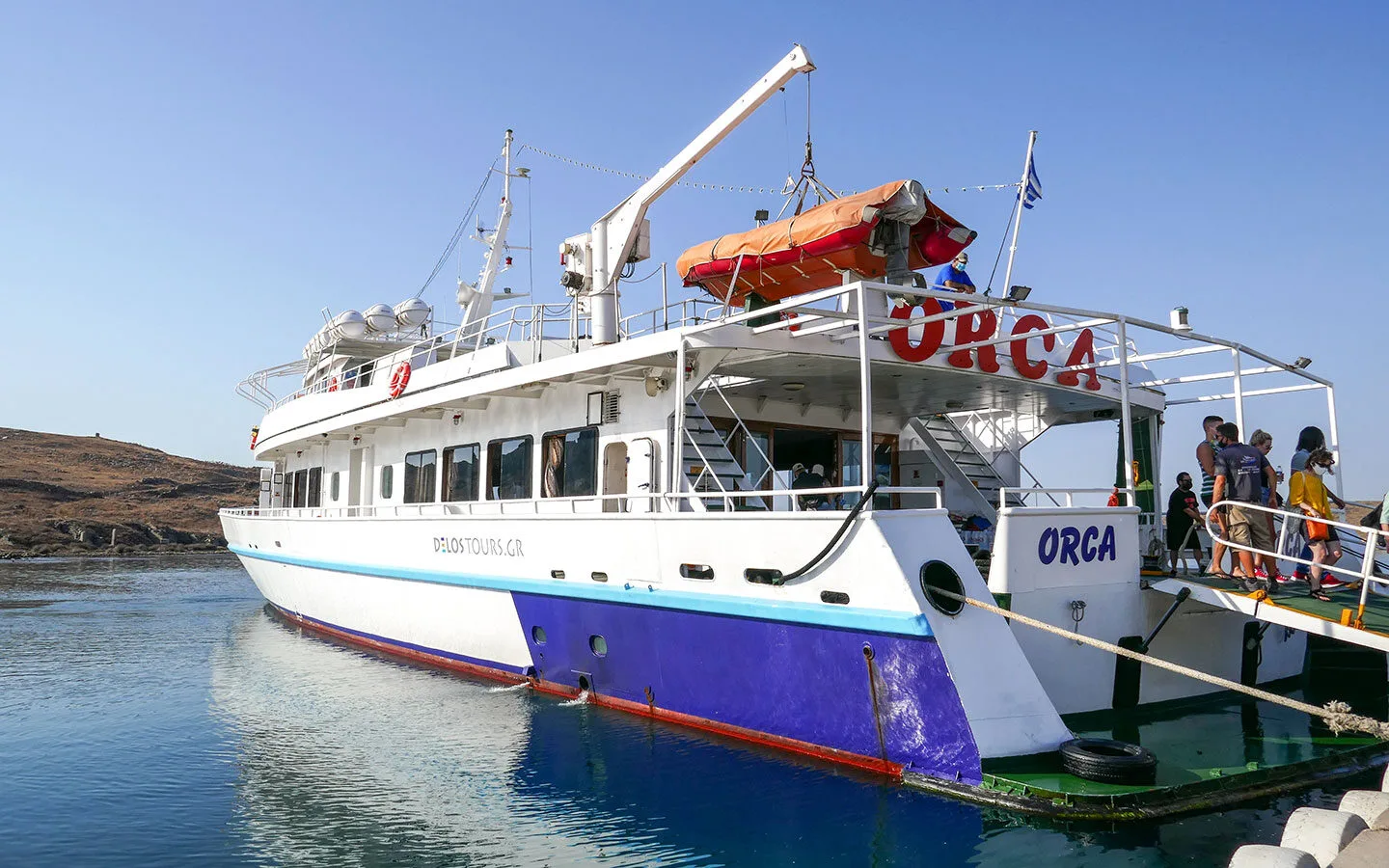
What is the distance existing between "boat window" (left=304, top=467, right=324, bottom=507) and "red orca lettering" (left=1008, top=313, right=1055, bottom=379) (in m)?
14.3

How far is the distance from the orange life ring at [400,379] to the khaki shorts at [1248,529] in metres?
11.5

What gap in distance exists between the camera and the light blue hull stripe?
7.58m

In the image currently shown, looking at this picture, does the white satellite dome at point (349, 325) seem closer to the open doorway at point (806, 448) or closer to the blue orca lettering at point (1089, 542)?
the open doorway at point (806, 448)

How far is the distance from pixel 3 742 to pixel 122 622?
1217cm

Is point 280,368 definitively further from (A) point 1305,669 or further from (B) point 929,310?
(A) point 1305,669

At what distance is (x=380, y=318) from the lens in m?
20.0

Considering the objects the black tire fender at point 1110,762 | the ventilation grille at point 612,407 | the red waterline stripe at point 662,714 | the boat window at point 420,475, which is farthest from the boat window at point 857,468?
the boat window at point 420,475

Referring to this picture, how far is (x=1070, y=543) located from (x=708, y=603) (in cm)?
331

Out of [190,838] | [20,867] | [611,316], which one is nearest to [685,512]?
[611,316]

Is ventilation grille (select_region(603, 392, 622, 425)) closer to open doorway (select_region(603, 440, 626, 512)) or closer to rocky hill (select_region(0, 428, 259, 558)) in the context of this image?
open doorway (select_region(603, 440, 626, 512))

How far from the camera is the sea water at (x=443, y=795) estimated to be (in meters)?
6.62

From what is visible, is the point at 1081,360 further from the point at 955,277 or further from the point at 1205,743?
the point at 1205,743

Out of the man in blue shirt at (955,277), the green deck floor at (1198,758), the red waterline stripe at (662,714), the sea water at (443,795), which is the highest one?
the man in blue shirt at (955,277)

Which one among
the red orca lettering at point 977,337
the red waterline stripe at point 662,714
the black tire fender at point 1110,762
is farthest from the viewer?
the red orca lettering at point 977,337
